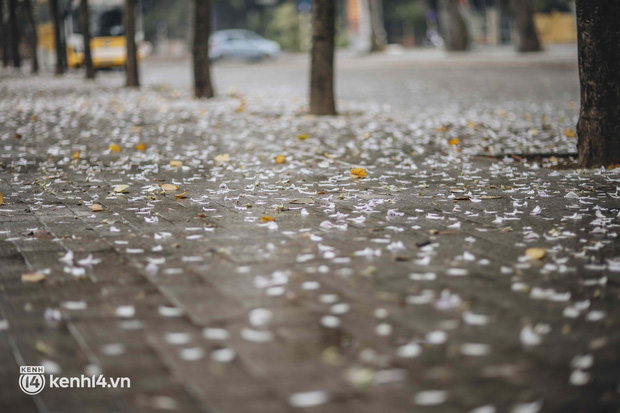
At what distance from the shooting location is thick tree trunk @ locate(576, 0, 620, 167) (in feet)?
25.1

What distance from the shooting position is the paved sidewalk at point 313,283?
112 inches

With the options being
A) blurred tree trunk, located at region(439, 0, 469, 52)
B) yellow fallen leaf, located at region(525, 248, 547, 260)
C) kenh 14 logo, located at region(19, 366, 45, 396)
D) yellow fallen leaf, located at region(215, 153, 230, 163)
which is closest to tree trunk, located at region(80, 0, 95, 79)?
blurred tree trunk, located at region(439, 0, 469, 52)

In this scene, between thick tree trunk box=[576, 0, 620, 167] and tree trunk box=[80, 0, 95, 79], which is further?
tree trunk box=[80, 0, 95, 79]

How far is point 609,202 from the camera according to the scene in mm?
6113

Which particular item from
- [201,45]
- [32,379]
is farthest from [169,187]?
[201,45]

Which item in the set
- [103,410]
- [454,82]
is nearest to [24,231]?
[103,410]

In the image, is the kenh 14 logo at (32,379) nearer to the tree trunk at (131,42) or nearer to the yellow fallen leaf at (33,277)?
the yellow fallen leaf at (33,277)

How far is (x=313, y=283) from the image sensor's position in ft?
13.2

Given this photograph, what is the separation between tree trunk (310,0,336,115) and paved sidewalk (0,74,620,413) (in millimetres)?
4709

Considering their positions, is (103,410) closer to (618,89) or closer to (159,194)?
(159,194)

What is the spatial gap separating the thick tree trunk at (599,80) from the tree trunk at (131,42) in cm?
1566

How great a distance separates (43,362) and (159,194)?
145 inches

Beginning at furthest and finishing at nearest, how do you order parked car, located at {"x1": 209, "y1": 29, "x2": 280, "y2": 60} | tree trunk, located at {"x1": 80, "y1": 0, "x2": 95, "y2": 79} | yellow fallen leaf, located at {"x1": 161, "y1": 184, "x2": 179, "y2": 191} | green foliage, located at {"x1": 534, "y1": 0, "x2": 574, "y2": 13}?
1. green foliage, located at {"x1": 534, "y1": 0, "x2": 574, "y2": 13}
2. parked car, located at {"x1": 209, "y1": 29, "x2": 280, "y2": 60}
3. tree trunk, located at {"x1": 80, "y1": 0, "x2": 95, "y2": 79}
4. yellow fallen leaf, located at {"x1": 161, "y1": 184, "x2": 179, "y2": 191}

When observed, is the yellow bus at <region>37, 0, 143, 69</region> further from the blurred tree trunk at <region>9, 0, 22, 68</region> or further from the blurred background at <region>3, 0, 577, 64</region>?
the blurred tree trunk at <region>9, 0, 22, 68</region>
